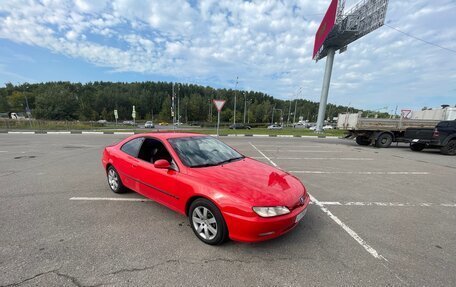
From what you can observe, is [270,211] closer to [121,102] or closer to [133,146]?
[133,146]

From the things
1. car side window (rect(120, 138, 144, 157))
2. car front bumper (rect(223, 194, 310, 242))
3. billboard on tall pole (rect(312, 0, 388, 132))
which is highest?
billboard on tall pole (rect(312, 0, 388, 132))

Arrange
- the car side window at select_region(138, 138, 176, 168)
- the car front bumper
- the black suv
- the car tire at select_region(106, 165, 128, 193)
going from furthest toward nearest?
the black suv < the car tire at select_region(106, 165, 128, 193) < the car side window at select_region(138, 138, 176, 168) < the car front bumper

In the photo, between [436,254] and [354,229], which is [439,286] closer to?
[436,254]

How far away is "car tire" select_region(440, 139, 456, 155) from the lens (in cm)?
1131

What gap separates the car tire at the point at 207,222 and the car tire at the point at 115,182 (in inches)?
89.1

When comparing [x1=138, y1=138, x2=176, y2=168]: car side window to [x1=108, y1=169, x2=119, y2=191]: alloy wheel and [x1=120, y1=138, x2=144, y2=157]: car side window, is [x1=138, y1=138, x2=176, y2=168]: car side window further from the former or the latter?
[x1=108, y1=169, x2=119, y2=191]: alloy wheel

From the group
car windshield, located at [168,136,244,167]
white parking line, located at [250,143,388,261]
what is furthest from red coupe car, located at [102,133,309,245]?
white parking line, located at [250,143,388,261]

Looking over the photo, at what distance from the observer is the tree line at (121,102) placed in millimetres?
80312

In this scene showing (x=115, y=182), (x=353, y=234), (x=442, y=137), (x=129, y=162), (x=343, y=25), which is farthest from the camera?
(x=343, y=25)

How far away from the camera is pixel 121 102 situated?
94.4m

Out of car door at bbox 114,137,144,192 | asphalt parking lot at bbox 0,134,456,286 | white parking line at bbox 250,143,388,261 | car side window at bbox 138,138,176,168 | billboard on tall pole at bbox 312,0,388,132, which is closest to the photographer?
asphalt parking lot at bbox 0,134,456,286

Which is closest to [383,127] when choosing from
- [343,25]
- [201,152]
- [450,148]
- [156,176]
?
[450,148]

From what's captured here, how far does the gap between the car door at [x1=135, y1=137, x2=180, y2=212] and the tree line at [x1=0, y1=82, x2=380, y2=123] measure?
78041mm

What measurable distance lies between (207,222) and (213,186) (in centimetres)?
51
